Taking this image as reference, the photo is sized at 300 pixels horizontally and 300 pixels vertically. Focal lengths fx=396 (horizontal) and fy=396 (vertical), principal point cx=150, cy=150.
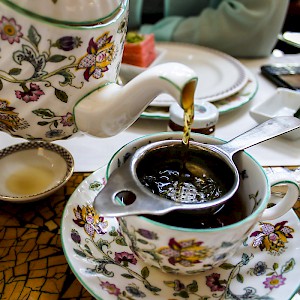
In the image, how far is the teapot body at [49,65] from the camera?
0.46 metres

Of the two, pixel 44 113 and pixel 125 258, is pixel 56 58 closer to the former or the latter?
pixel 44 113

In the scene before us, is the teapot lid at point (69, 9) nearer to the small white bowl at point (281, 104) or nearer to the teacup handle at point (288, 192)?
the teacup handle at point (288, 192)

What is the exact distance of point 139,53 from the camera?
1039 millimetres

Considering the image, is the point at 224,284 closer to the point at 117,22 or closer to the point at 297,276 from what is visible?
the point at 297,276

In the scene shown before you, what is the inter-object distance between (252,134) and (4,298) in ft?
1.30

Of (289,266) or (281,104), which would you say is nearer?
(289,266)

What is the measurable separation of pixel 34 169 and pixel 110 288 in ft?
0.98

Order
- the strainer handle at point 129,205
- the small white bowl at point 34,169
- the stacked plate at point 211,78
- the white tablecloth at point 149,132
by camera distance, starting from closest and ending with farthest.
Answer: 1. the strainer handle at point 129,205
2. the small white bowl at point 34,169
3. the white tablecloth at point 149,132
4. the stacked plate at point 211,78

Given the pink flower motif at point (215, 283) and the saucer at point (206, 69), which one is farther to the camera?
the saucer at point (206, 69)

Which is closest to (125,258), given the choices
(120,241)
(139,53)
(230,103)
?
(120,241)

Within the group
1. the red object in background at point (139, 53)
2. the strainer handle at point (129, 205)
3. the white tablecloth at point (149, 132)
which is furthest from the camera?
the red object in background at point (139, 53)

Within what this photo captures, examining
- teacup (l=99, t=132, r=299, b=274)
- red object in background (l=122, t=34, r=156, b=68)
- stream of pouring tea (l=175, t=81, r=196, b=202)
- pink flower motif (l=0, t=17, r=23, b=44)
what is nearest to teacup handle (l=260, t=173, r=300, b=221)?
teacup (l=99, t=132, r=299, b=274)

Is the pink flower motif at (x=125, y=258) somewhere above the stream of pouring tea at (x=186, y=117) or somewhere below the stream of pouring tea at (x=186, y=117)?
below

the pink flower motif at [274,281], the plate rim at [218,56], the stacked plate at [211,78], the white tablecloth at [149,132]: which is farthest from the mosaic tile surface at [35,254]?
the plate rim at [218,56]
